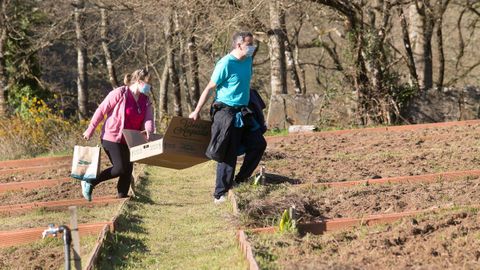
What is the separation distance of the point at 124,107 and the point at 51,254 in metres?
2.97

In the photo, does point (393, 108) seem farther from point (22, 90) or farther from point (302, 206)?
point (22, 90)

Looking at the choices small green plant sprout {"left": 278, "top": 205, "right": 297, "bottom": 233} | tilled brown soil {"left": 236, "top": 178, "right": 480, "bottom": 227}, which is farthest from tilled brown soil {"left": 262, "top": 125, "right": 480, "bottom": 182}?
small green plant sprout {"left": 278, "top": 205, "right": 297, "bottom": 233}

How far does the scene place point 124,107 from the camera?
401 inches

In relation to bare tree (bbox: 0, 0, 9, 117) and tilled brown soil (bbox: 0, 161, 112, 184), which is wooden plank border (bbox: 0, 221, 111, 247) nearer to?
tilled brown soil (bbox: 0, 161, 112, 184)

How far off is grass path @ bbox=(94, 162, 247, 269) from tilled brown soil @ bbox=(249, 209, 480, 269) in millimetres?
330

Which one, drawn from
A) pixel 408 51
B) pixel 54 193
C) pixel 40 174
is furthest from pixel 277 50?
pixel 54 193

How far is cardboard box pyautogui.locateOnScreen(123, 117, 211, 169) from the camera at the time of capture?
363 inches

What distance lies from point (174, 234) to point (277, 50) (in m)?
13.3

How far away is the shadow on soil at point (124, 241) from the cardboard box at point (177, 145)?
2.18 ft

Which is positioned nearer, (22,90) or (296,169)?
(296,169)

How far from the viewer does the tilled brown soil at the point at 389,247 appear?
584 centimetres

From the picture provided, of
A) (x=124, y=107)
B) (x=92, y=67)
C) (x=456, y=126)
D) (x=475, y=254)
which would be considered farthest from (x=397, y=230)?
(x=92, y=67)

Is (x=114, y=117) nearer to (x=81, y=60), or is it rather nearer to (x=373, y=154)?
(x=373, y=154)

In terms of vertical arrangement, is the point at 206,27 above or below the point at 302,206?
above
